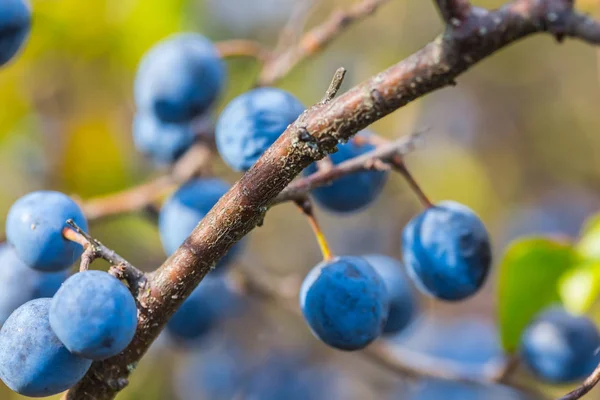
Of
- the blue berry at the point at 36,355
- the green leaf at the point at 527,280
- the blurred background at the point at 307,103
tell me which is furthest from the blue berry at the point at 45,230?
the green leaf at the point at 527,280

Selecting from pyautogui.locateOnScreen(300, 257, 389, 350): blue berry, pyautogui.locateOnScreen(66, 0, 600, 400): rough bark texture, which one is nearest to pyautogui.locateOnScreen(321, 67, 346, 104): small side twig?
pyautogui.locateOnScreen(66, 0, 600, 400): rough bark texture

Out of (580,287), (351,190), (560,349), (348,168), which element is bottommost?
(560,349)

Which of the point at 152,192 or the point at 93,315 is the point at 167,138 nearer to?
the point at 152,192

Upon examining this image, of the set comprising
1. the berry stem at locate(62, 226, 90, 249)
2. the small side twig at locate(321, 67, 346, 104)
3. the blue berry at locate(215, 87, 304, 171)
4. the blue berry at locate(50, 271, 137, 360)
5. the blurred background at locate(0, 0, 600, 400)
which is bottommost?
the blurred background at locate(0, 0, 600, 400)

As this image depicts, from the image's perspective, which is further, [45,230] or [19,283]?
[19,283]

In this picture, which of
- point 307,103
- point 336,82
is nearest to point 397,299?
point 336,82

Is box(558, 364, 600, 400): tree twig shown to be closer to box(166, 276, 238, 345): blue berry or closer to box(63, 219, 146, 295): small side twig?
box(63, 219, 146, 295): small side twig
